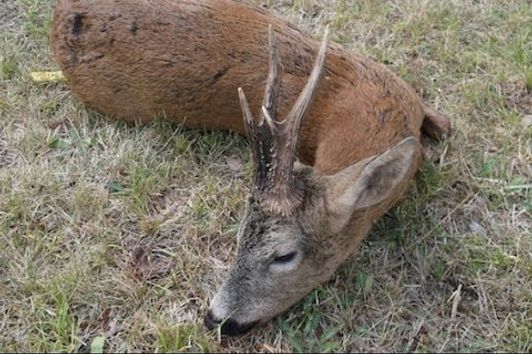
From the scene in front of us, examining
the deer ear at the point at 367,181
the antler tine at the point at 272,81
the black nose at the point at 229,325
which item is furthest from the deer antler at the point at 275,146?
the black nose at the point at 229,325

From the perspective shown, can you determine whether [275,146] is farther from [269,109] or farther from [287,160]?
[269,109]

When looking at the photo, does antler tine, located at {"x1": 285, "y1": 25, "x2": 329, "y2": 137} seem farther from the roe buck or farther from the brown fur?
the brown fur

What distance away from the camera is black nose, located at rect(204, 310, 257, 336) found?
371 centimetres

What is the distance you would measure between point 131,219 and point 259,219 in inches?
46.7

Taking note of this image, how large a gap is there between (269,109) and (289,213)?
51 centimetres

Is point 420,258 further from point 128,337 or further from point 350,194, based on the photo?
point 128,337

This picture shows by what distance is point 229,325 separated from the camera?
3.71 m

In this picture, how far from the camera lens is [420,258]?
13.6ft

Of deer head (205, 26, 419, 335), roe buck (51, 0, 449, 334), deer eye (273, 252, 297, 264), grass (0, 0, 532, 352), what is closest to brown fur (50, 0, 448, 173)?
roe buck (51, 0, 449, 334)

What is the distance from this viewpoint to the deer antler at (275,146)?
3.42 meters

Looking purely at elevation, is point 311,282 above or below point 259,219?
below

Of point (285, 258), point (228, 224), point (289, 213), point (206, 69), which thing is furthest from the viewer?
point (206, 69)

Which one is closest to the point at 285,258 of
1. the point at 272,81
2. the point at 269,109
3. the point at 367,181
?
the point at 367,181

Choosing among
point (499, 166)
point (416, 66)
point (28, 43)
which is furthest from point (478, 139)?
point (28, 43)
